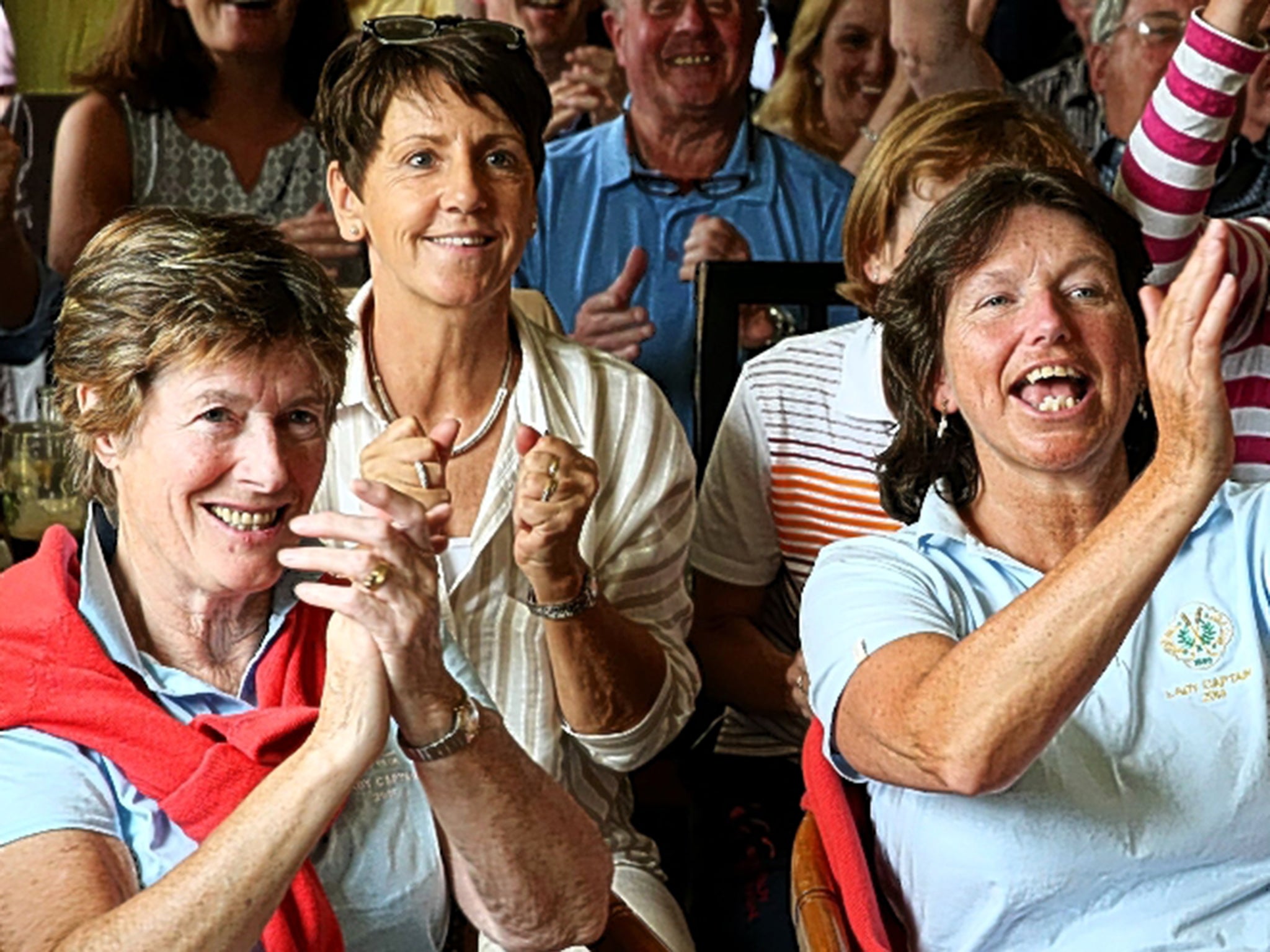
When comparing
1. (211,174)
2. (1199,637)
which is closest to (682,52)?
(211,174)

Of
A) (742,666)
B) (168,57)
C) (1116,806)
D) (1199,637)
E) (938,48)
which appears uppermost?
(938,48)

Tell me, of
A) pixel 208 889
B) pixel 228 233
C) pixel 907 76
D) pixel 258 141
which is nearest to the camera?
pixel 208 889

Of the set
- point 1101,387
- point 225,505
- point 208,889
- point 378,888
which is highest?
point 1101,387

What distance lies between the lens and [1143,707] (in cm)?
150

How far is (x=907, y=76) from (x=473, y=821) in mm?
1906

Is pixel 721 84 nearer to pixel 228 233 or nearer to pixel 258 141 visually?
pixel 258 141

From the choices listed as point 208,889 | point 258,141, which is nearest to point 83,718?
point 208,889

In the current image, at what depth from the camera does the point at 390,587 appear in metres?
1.27

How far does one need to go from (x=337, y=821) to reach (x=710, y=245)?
1.54 meters

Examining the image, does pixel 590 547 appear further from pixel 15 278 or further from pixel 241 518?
pixel 15 278

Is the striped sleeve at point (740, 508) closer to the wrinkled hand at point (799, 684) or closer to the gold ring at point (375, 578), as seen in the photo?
the wrinkled hand at point (799, 684)

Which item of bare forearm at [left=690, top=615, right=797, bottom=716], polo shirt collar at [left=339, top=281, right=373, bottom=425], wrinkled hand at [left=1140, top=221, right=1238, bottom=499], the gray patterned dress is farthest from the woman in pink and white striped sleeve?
the gray patterned dress

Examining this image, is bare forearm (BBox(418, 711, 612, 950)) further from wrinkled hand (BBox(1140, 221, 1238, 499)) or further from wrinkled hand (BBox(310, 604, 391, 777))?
wrinkled hand (BBox(1140, 221, 1238, 499))

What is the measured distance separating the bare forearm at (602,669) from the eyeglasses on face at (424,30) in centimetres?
62
